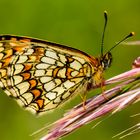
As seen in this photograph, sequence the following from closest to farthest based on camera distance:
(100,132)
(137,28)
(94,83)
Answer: (94,83) < (100,132) < (137,28)

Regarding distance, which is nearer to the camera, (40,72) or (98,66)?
(98,66)

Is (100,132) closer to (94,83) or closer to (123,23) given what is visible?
(123,23)

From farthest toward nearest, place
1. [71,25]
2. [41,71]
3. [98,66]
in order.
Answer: [71,25]
[41,71]
[98,66]

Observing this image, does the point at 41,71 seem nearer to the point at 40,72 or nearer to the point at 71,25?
the point at 40,72

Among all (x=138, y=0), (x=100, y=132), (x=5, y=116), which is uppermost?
(x=138, y=0)

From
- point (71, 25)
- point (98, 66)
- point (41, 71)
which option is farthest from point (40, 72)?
point (71, 25)

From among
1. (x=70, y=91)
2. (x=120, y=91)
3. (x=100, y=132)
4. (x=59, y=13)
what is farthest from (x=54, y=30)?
(x=120, y=91)

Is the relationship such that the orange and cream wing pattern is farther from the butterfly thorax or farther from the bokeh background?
the bokeh background

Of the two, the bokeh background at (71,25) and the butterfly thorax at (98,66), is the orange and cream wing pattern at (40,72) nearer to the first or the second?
the butterfly thorax at (98,66)

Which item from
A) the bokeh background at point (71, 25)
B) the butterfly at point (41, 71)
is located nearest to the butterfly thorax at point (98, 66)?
the butterfly at point (41, 71)
